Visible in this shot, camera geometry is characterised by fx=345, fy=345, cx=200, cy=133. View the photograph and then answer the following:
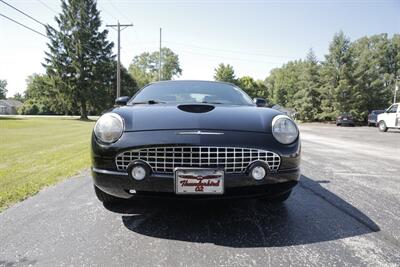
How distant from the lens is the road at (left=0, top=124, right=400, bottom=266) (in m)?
2.28

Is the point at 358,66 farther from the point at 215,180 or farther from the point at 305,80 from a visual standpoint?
the point at 215,180

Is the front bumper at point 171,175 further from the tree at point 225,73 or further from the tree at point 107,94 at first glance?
the tree at point 225,73

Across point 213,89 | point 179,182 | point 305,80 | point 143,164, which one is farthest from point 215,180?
point 305,80

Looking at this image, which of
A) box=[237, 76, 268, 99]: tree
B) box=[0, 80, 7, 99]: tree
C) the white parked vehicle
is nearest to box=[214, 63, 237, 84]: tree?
box=[237, 76, 268, 99]: tree

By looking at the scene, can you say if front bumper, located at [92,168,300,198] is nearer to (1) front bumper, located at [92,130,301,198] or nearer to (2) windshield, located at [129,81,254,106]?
(1) front bumper, located at [92,130,301,198]

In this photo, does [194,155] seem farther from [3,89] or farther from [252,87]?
[3,89]

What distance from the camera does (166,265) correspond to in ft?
7.16

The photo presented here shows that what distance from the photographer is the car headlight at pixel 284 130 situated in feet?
9.27

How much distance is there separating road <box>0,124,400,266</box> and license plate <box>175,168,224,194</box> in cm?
23

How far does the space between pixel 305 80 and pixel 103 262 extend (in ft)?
147

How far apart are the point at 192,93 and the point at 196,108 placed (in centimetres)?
103

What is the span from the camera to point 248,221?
→ 9.88ft

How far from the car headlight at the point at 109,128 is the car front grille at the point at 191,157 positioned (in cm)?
20

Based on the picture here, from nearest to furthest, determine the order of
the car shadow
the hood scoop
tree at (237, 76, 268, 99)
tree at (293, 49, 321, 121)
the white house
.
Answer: the car shadow
the hood scoop
tree at (293, 49, 321, 121)
tree at (237, 76, 268, 99)
the white house
